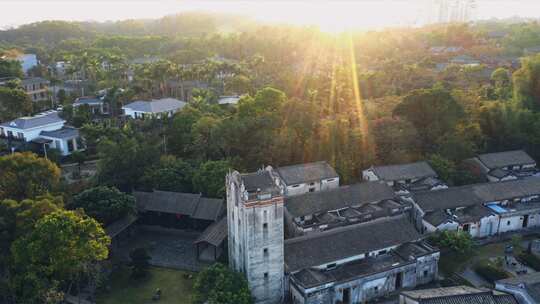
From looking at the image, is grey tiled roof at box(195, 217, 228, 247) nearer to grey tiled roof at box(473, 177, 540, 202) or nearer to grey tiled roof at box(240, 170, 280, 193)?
grey tiled roof at box(240, 170, 280, 193)

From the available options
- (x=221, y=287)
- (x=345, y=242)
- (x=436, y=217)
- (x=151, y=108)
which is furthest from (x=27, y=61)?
(x=436, y=217)

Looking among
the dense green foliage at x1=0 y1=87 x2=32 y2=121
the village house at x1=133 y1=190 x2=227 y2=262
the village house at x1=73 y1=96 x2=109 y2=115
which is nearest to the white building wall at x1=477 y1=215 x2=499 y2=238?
the village house at x1=133 y1=190 x2=227 y2=262

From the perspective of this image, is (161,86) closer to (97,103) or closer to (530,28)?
(97,103)

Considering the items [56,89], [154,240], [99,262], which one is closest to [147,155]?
[154,240]

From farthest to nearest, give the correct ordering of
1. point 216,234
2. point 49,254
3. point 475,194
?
1. point 475,194
2. point 216,234
3. point 49,254

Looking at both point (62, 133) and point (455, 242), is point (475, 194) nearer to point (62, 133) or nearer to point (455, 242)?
point (455, 242)

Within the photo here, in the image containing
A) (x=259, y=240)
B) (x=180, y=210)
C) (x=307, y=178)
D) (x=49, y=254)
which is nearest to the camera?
(x=49, y=254)
